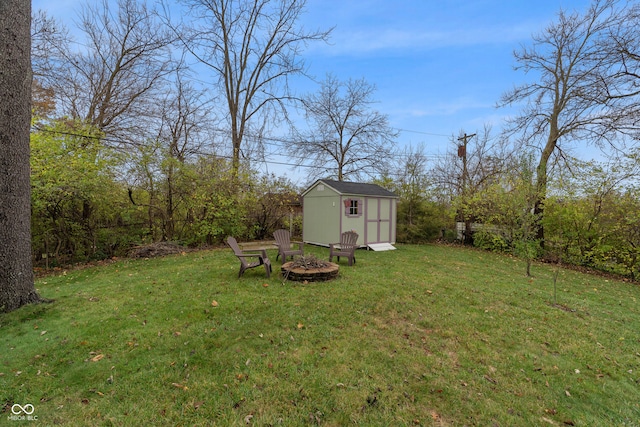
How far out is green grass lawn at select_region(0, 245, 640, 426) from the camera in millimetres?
1915

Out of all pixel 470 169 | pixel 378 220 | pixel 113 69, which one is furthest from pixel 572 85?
pixel 113 69

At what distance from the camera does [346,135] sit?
16.0 metres

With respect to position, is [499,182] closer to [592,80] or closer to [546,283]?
[592,80]

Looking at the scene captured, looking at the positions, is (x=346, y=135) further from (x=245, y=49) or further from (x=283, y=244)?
(x=283, y=244)

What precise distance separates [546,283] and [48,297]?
874 centimetres

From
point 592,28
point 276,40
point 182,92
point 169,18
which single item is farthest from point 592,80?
point 169,18

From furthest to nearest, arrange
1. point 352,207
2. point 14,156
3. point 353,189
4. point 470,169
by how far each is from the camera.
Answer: point 470,169, point 353,189, point 352,207, point 14,156

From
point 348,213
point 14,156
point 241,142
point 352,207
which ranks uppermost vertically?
point 241,142

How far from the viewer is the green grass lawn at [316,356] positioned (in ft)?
6.28

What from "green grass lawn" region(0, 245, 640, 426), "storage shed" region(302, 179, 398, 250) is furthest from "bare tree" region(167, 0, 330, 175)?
"green grass lawn" region(0, 245, 640, 426)

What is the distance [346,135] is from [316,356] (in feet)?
48.5

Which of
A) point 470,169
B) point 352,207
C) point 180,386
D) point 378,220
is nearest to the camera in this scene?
point 180,386

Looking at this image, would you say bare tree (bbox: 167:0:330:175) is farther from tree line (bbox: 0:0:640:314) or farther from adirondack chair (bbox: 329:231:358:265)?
adirondack chair (bbox: 329:231:358:265)

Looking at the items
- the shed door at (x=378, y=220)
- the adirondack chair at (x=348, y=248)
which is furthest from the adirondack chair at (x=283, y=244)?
the shed door at (x=378, y=220)
